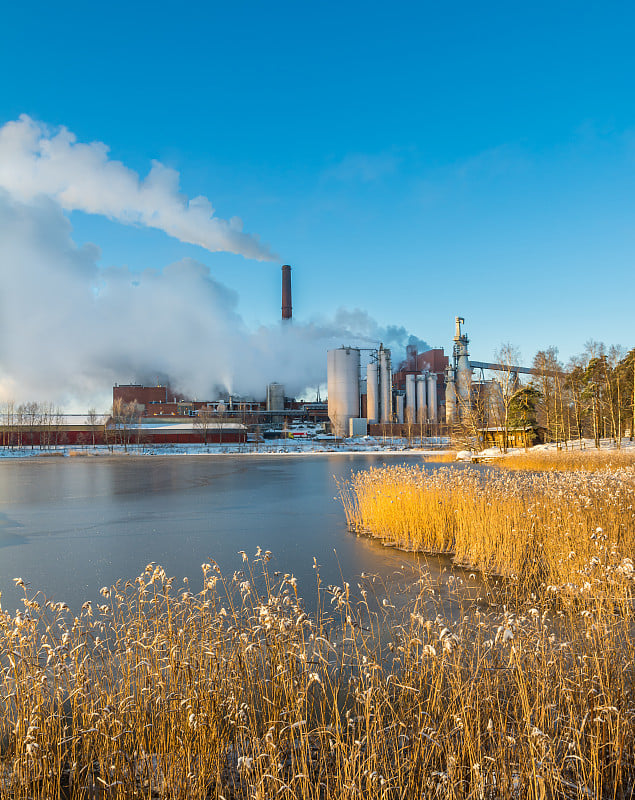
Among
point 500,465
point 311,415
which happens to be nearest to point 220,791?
point 500,465

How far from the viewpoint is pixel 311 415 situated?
8369cm

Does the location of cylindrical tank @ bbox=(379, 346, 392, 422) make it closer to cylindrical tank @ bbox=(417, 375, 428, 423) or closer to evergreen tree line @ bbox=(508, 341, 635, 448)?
cylindrical tank @ bbox=(417, 375, 428, 423)

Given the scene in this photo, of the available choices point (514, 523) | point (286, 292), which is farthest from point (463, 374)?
point (514, 523)

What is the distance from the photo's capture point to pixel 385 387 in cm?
7800

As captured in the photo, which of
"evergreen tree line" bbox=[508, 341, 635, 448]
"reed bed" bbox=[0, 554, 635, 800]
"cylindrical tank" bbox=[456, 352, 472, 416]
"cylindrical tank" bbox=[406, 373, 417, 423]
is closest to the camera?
"reed bed" bbox=[0, 554, 635, 800]

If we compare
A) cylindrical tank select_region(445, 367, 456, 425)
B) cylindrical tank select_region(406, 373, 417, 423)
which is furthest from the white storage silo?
cylindrical tank select_region(445, 367, 456, 425)

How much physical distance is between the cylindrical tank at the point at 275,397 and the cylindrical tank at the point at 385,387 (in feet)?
50.9

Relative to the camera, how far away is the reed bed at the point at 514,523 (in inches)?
304

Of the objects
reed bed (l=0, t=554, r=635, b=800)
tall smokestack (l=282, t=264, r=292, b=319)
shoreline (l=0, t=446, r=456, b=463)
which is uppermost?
tall smokestack (l=282, t=264, r=292, b=319)

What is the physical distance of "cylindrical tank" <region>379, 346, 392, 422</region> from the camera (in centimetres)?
7775

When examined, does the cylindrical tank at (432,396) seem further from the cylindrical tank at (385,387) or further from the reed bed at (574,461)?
the reed bed at (574,461)

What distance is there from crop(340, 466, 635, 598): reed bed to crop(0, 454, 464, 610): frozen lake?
2.79 ft

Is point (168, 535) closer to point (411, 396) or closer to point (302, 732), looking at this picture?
point (302, 732)

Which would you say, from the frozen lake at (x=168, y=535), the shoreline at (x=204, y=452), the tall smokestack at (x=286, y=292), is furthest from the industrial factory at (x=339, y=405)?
the frozen lake at (x=168, y=535)
